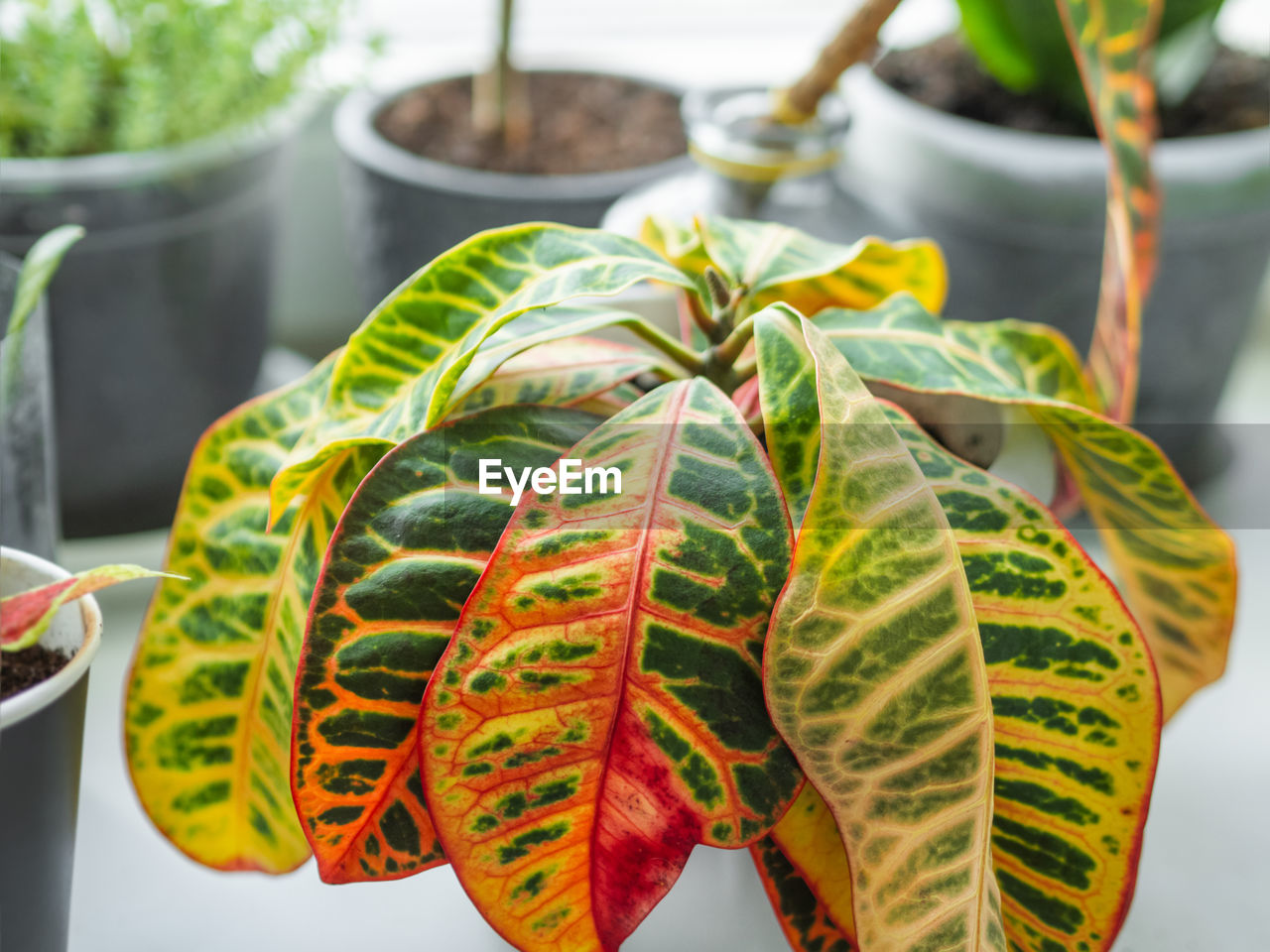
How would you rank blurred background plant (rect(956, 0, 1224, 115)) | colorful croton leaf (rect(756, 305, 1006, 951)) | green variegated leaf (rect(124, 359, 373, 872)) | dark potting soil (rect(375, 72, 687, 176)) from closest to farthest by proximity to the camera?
colorful croton leaf (rect(756, 305, 1006, 951)) → green variegated leaf (rect(124, 359, 373, 872)) → blurred background plant (rect(956, 0, 1224, 115)) → dark potting soil (rect(375, 72, 687, 176))

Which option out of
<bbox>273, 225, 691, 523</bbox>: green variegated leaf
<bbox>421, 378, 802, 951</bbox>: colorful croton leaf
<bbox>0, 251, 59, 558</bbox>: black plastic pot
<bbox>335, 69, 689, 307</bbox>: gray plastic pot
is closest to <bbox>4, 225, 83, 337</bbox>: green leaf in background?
<bbox>0, 251, 59, 558</bbox>: black plastic pot

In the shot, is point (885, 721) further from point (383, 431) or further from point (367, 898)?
point (367, 898)

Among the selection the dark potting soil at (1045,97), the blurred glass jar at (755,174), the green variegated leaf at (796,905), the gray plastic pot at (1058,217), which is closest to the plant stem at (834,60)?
the blurred glass jar at (755,174)

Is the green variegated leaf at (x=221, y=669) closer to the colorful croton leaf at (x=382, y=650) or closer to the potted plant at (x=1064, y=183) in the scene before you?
the colorful croton leaf at (x=382, y=650)

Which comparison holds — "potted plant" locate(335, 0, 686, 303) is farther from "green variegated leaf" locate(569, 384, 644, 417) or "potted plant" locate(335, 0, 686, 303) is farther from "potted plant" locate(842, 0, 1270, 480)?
"green variegated leaf" locate(569, 384, 644, 417)

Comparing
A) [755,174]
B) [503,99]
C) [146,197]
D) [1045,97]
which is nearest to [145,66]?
[146,197]

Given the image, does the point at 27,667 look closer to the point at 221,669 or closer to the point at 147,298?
the point at 221,669
